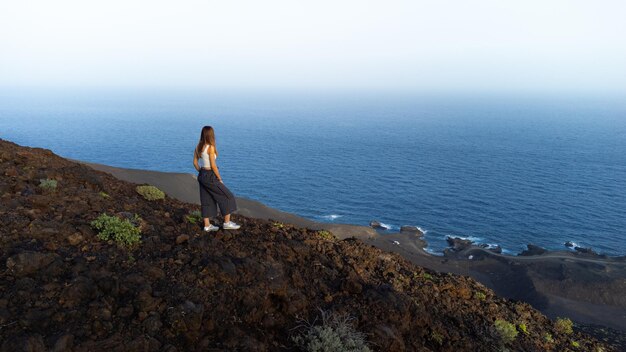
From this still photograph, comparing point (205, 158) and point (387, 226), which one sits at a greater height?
point (205, 158)

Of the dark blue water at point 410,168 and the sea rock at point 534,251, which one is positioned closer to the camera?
the sea rock at point 534,251

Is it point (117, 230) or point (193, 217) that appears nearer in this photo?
point (117, 230)

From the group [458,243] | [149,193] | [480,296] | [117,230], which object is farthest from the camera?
[458,243]

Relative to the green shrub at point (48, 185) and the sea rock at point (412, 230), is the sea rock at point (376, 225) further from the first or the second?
the green shrub at point (48, 185)

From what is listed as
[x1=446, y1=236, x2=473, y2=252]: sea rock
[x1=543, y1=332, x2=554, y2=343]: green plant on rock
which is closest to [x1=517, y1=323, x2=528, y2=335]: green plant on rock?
[x1=543, y1=332, x2=554, y2=343]: green plant on rock

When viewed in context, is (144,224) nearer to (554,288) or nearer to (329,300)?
(329,300)

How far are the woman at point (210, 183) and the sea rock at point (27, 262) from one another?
3.58m

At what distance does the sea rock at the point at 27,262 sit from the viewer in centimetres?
708

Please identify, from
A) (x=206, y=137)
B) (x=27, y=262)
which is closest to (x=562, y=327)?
(x=206, y=137)

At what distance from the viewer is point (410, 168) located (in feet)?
322

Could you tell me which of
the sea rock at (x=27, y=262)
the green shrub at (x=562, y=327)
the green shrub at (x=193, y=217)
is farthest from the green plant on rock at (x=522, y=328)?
the sea rock at (x=27, y=262)

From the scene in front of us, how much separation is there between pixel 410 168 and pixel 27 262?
96.0 m

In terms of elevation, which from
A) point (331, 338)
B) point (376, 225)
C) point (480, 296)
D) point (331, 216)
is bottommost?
point (376, 225)

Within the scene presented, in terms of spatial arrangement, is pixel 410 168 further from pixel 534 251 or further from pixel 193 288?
pixel 193 288
